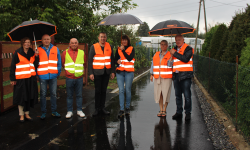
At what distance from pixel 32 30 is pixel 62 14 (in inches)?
198

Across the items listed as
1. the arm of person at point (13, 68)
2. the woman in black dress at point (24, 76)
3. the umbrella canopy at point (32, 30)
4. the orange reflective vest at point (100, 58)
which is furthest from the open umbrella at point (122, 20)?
the arm of person at point (13, 68)

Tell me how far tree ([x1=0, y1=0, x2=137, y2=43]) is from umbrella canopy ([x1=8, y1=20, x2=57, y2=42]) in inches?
115

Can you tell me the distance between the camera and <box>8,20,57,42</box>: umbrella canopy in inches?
218

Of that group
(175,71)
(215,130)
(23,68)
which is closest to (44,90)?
(23,68)

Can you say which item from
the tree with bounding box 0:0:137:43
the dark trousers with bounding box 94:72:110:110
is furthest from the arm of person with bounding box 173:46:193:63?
the tree with bounding box 0:0:137:43

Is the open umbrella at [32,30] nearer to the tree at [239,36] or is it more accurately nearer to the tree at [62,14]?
the tree at [62,14]

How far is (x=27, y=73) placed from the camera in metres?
5.56

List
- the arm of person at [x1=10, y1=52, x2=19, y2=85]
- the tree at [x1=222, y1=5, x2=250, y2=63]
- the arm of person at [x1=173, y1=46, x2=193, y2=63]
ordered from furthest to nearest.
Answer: the tree at [x1=222, y1=5, x2=250, y2=63], the arm of person at [x1=173, y1=46, x2=193, y2=63], the arm of person at [x1=10, y1=52, x2=19, y2=85]

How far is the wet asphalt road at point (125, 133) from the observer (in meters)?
4.29

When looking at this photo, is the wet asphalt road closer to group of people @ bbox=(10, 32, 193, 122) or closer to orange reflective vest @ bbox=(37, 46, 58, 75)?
group of people @ bbox=(10, 32, 193, 122)

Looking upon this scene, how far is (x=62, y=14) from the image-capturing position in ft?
35.3

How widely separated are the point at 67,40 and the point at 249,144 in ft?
30.1

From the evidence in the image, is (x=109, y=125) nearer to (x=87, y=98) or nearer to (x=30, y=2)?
(x=87, y=98)

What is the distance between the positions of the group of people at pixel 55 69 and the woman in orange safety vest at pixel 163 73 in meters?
0.66
